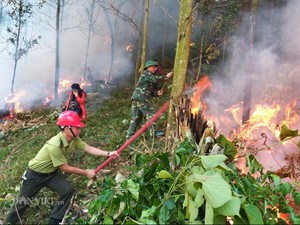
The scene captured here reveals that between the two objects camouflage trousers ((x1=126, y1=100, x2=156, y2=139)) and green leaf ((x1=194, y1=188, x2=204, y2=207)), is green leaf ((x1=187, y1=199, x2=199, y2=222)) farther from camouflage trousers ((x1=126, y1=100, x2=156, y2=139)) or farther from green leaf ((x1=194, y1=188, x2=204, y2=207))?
camouflage trousers ((x1=126, y1=100, x2=156, y2=139))

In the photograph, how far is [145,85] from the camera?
7.74m

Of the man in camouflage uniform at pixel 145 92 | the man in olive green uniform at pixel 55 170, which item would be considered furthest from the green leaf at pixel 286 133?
the man in camouflage uniform at pixel 145 92

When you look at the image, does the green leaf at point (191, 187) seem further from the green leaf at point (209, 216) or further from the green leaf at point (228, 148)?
the green leaf at point (228, 148)

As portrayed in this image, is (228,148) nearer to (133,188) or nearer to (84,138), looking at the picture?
(133,188)

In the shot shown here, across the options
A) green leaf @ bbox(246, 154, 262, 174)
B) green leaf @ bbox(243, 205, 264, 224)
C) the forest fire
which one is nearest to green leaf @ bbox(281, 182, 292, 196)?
green leaf @ bbox(246, 154, 262, 174)

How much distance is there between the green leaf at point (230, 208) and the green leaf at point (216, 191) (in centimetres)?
11

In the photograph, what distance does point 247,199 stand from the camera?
292 cm

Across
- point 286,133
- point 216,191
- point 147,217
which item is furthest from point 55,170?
point 286,133

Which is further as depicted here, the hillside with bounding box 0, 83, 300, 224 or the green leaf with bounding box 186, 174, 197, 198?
the green leaf with bounding box 186, 174, 197, 198

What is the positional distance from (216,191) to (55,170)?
308 cm

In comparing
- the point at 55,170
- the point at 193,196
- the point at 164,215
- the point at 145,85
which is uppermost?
the point at 145,85

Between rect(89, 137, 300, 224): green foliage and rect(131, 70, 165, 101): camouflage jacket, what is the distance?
4.17 meters

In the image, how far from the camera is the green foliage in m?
2.55

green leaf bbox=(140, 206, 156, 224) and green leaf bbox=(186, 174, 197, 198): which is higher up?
green leaf bbox=(186, 174, 197, 198)
